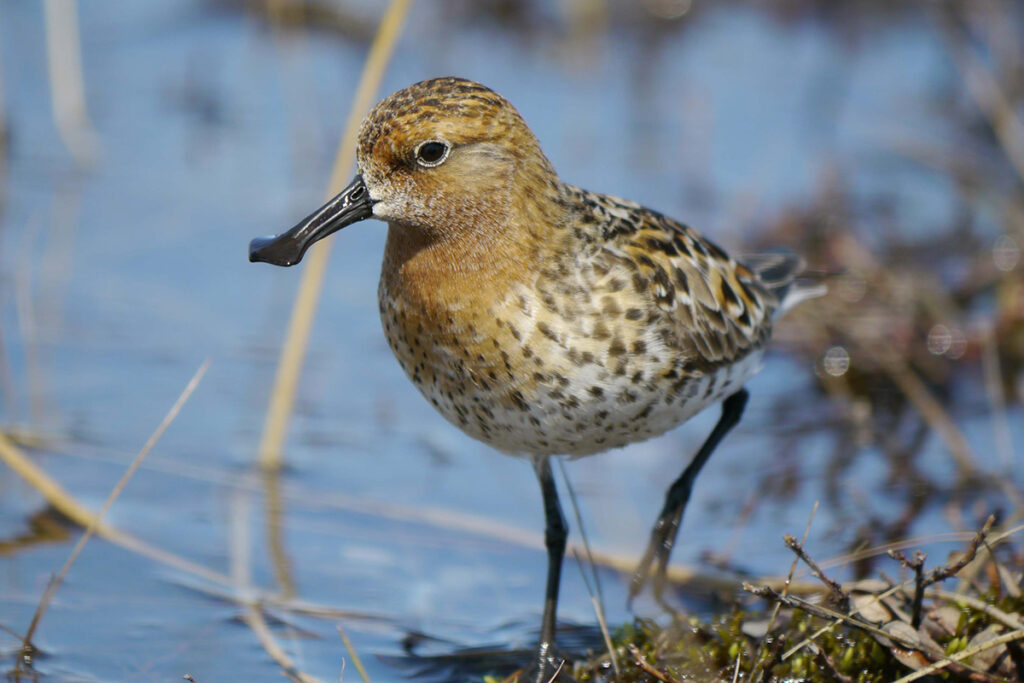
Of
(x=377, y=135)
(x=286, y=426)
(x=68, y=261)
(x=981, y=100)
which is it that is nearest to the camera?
(x=377, y=135)

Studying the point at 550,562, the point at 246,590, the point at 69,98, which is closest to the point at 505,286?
the point at 550,562

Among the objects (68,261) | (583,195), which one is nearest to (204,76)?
(68,261)

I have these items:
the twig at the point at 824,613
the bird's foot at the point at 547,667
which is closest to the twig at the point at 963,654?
the twig at the point at 824,613

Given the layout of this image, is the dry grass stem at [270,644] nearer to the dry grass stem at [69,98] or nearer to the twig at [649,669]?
the twig at [649,669]

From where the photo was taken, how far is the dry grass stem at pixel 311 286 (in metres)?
5.89

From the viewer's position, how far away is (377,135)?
4.23m

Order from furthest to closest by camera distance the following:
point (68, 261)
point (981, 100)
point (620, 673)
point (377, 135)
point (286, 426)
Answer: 1. point (981, 100)
2. point (68, 261)
3. point (286, 426)
4. point (620, 673)
5. point (377, 135)

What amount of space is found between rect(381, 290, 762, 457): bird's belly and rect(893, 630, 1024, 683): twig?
1.17m

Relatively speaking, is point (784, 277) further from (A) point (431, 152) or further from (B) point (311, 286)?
(A) point (431, 152)

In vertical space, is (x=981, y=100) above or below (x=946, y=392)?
above

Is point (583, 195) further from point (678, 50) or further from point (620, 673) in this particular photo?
point (678, 50)

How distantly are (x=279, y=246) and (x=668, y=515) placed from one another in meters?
1.95

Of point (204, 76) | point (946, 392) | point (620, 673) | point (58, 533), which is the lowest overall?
point (620, 673)

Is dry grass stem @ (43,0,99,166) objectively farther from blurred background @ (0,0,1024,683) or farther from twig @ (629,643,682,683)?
twig @ (629,643,682,683)
